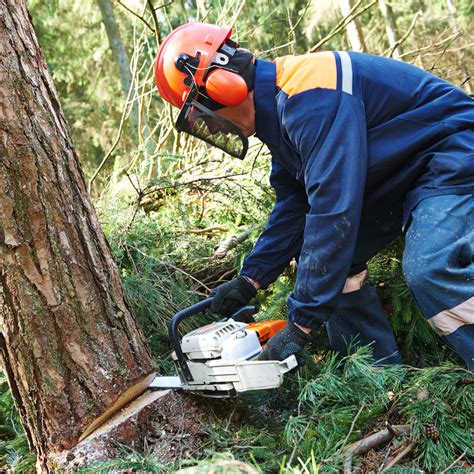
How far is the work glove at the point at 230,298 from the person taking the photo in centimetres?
271

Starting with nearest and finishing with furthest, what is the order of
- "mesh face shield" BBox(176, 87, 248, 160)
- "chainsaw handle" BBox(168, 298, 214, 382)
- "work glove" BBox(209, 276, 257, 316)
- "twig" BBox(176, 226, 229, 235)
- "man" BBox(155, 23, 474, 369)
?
"man" BBox(155, 23, 474, 369), "chainsaw handle" BBox(168, 298, 214, 382), "mesh face shield" BBox(176, 87, 248, 160), "work glove" BBox(209, 276, 257, 316), "twig" BBox(176, 226, 229, 235)

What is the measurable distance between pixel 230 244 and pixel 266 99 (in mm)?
1400

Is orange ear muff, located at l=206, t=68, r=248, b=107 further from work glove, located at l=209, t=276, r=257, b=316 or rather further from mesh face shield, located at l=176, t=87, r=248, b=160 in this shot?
work glove, located at l=209, t=276, r=257, b=316

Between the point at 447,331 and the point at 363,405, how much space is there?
→ 0.44 meters

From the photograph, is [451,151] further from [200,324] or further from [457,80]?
[457,80]

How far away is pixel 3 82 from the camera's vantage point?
2082 millimetres

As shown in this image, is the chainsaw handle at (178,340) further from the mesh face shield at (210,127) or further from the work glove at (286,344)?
the mesh face shield at (210,127)

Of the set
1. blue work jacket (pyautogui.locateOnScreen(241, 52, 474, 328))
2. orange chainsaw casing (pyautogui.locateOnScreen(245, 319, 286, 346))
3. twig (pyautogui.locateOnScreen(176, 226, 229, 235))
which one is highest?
blue work jacket (pyautogui.locateOnScreen(241, 52, 474, 328))

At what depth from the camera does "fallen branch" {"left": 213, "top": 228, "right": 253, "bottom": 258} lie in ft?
12.0

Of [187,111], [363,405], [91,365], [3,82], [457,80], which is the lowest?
[457,80]

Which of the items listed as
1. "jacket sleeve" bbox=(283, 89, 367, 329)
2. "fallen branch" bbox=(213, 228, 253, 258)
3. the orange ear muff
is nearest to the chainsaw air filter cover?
"jacket sleeve" bbox=(283, 89, 367, 329)

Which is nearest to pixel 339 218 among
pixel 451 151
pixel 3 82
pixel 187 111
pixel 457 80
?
pixel 451 151

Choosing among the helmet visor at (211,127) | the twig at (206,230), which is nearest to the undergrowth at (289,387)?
the twig at (206,230)

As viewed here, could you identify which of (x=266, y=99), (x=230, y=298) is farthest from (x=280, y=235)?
(x=266, y=99)
